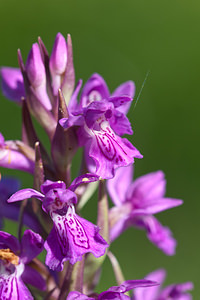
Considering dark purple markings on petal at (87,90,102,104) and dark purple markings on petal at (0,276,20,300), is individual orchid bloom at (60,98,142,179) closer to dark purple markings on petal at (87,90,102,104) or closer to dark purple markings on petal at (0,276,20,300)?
dark purple markings on petal at (87,90,102,104)

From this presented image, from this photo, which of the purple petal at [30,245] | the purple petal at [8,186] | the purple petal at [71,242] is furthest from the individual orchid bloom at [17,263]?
the purple petal at [8,186]

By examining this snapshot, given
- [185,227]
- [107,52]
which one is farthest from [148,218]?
[107,52]

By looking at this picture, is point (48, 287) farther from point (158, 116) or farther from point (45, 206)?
point (158, 116)

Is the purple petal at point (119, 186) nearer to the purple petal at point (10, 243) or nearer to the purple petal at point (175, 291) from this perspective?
the purple petal at point (175, 291)

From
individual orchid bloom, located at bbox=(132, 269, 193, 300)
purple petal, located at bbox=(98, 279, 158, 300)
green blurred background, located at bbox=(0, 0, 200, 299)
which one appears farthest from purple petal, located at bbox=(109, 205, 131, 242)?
green blurred background, located at bbox=(0, 0, 200, 299)

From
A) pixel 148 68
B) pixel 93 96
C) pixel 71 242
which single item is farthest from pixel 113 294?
pixel 148 68
